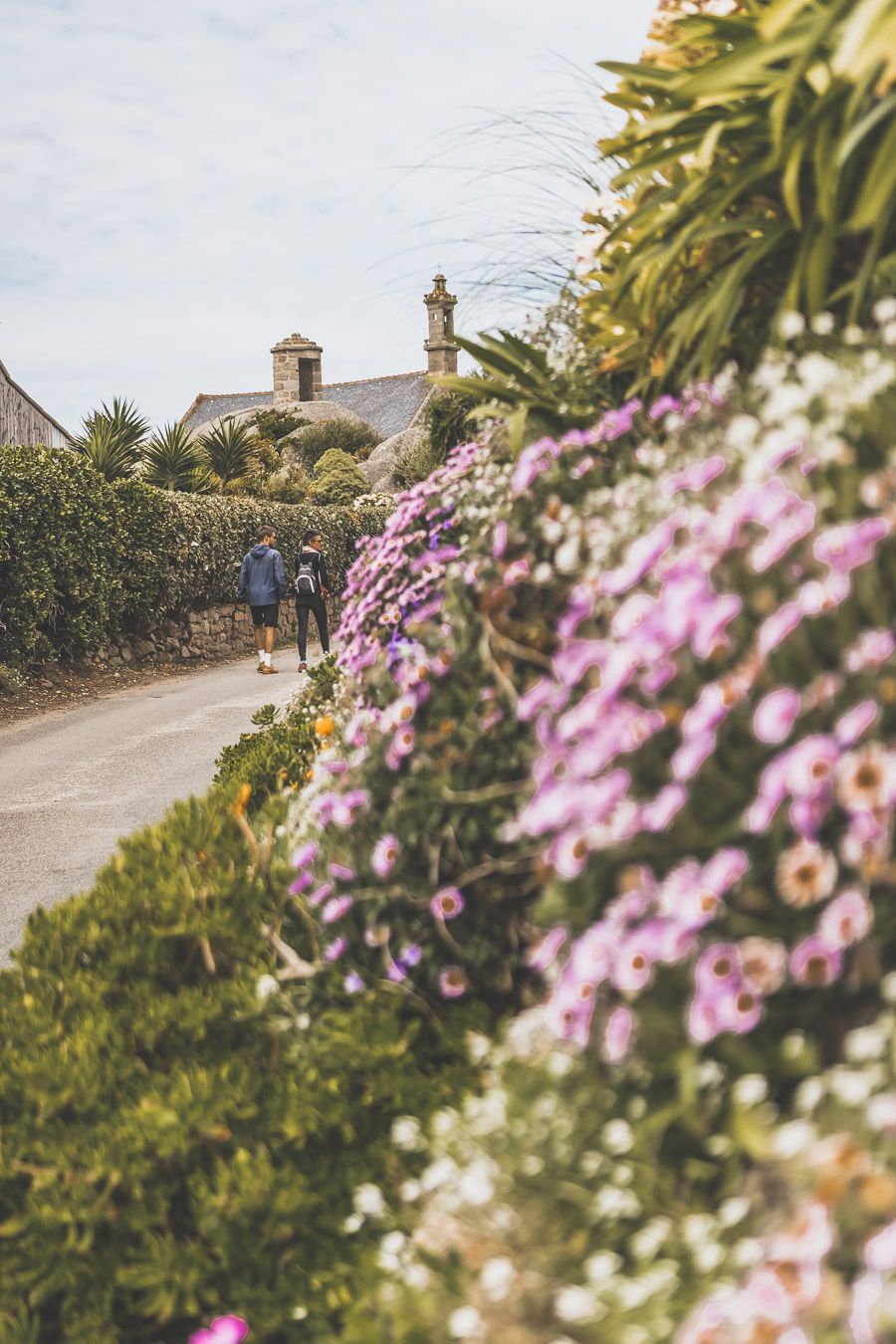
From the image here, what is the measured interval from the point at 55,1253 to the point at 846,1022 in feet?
5.25

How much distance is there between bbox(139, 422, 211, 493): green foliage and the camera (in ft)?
73.3

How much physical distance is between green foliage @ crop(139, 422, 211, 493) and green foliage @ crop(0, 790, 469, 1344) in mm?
20252

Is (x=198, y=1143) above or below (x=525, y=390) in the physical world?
below

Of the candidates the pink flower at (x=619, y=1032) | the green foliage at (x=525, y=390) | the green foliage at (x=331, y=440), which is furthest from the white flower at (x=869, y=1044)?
the green foliage at (x=331, y=440)

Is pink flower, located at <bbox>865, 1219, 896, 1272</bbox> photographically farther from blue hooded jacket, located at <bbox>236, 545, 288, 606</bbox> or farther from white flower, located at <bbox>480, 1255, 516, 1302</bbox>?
blue hooded jacket, located at <bbox>236, 545, 288, 606</bbox>

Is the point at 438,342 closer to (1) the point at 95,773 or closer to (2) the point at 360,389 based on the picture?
(2) the point at 360,389

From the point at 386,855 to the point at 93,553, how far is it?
1423 cm

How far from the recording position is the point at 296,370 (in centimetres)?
5503

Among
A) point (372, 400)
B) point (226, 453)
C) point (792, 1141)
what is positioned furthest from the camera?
point (372, 400)

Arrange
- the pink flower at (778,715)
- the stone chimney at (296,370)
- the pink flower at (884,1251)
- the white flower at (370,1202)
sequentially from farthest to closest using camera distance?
the stone chimney at (296,370), the white flower at (370,1202), the pink flower at (778,715), the pink flower at (884,1251)

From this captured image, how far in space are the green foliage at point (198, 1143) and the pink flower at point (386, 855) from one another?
0.29m

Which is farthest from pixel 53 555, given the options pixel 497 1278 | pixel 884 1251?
pixel 884 1251

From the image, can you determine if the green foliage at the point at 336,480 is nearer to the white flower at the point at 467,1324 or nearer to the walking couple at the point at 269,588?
the walking couple at the point at 269,588

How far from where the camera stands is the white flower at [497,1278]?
1.61 metres
